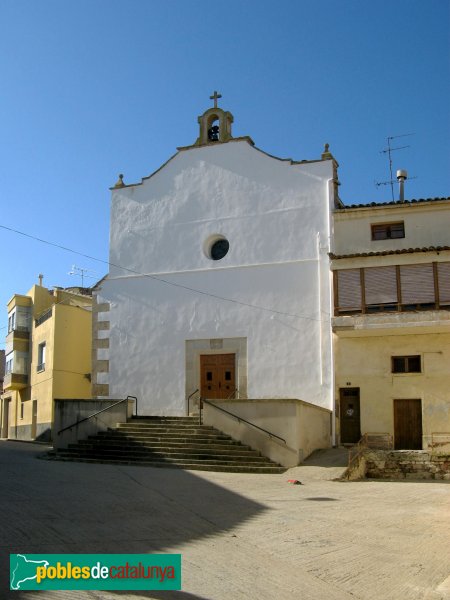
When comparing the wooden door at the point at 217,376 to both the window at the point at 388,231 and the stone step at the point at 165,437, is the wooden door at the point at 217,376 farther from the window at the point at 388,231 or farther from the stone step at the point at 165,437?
the window at the point at 388,231

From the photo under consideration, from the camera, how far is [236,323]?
22406mm

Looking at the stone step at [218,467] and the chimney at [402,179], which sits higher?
the chimney at [402,179]

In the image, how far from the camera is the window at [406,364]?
20.2 m

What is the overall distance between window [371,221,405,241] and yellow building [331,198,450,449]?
0.03 meters

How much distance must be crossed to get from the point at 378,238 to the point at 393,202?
1197 millimetres

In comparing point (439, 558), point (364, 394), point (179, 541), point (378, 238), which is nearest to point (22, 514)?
point (179, 541)

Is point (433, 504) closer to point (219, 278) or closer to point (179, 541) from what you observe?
point (179, 541)

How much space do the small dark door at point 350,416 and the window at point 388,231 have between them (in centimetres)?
483

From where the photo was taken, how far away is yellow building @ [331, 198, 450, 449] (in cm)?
1952

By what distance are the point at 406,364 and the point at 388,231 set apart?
420 centimetres

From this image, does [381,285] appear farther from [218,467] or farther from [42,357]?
[42,357]

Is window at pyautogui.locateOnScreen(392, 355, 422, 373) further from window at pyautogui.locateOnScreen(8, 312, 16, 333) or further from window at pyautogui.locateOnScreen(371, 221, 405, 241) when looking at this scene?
window at pyautogui.locateOnScreen(8, 312, 16, 333)

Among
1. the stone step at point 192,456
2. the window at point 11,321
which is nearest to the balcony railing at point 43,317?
the window at point 11,321

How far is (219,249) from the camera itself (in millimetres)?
23500
